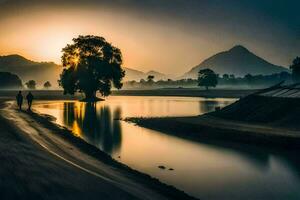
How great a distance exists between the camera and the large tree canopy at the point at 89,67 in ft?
358

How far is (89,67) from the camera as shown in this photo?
361ft

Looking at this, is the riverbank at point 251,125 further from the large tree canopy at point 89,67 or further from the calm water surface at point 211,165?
the large tree canopy at point 89,67

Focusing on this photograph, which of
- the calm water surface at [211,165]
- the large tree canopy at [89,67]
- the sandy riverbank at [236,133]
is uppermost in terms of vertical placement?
the large tree canopy at [89,67]

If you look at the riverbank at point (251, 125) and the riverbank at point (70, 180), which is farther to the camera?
the riverbank at point (251, 125)

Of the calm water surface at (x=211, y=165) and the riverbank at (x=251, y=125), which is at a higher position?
the riverbank at (x=251, y=125)

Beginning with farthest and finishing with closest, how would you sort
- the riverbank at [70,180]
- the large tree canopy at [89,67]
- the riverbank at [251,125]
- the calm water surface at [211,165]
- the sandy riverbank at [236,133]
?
the large tree canopy at [89,67] < the riverbank at [251,125] < the sandy riverbank at [236,133] < the calm water surface at [211,165] < the riverbank at [70,180]

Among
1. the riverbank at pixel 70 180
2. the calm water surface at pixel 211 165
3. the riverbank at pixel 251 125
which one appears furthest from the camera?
the riverbank at pixel 251 125

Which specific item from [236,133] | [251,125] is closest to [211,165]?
[236,133]

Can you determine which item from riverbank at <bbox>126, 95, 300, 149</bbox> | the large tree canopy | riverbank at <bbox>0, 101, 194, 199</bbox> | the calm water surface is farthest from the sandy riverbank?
the large tree canopy

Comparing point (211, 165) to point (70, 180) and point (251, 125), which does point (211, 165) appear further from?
point (251, 125)

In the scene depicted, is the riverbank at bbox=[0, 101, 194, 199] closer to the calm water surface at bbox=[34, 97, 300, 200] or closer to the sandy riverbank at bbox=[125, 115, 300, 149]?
the calm water surface at bbox=[34, 97, 300, 200]

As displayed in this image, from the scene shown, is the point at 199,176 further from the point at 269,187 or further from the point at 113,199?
the point at 113,199

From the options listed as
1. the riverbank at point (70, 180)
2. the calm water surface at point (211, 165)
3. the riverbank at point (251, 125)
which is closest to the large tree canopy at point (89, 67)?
the riverbank at point (251, 125)

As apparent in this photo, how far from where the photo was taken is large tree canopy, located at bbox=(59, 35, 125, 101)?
4291 inches
